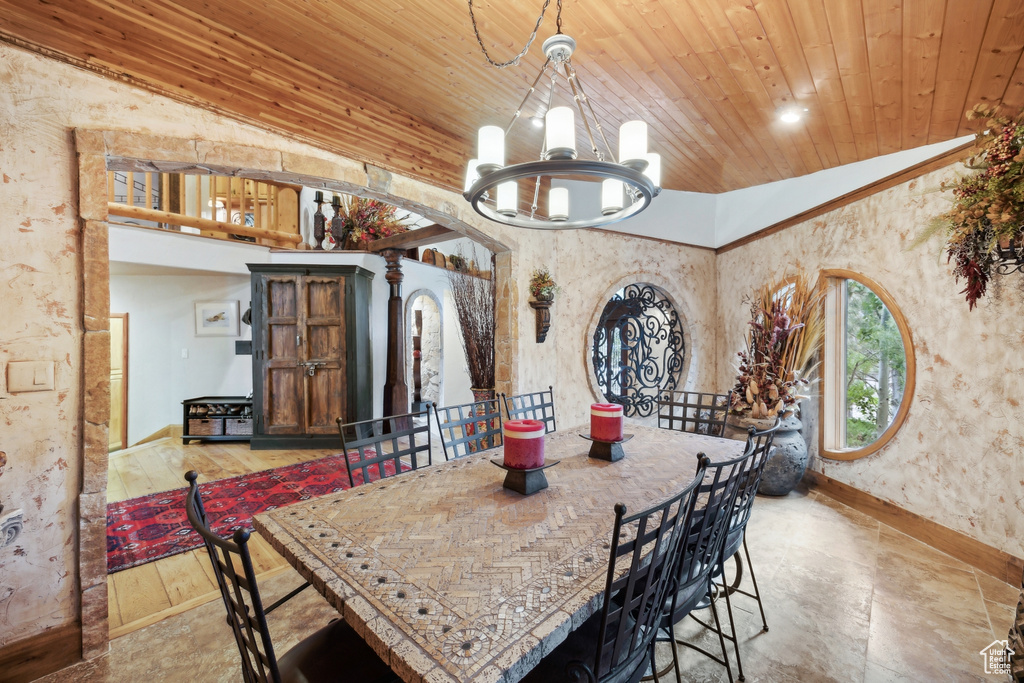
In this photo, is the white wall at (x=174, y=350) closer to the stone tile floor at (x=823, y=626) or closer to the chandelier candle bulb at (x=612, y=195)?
the stone tile floor at (x=823, y=626)

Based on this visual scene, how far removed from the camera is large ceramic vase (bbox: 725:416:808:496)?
10.8ft

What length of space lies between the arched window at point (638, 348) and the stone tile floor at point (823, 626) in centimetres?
201

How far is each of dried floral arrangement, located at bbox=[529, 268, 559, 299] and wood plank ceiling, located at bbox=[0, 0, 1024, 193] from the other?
1.24 metres

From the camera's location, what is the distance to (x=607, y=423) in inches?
78.7


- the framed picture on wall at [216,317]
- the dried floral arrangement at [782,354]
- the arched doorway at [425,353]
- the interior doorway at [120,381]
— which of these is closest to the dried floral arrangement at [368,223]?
the arched doorway at [425,353]

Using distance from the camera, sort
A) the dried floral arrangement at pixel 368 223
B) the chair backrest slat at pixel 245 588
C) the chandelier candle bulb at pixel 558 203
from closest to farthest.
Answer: the chair backrest slat at pixel 245 588 → the chandelier candle bulb at pixel 558 203 → the dried floral arrangement at pixel 368 223

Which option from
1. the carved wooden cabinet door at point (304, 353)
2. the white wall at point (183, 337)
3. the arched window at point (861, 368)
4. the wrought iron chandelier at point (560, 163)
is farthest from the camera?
the white wall at point (183, 337)

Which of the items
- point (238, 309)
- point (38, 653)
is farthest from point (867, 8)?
point (238, 309)

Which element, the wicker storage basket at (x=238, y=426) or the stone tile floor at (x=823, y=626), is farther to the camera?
the wicker storage basket at (x=238, y=426)

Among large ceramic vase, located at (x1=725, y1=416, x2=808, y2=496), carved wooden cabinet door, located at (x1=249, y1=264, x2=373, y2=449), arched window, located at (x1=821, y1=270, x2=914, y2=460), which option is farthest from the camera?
carved wooden cabinet door, located at (x1=249, y1=264, x2=373, y2=449)

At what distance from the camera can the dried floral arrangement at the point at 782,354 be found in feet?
11.1

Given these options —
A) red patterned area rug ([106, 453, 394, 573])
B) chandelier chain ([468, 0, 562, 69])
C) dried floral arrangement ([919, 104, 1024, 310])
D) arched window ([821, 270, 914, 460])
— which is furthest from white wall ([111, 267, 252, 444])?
dried floral arrangement ([919, 104, 1024, 310])

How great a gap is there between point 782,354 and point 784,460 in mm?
821

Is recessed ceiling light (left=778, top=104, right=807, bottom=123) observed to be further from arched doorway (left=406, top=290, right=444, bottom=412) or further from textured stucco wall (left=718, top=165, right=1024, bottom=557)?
arched doorway (left=406, top=290, right=444, bottom=412)
